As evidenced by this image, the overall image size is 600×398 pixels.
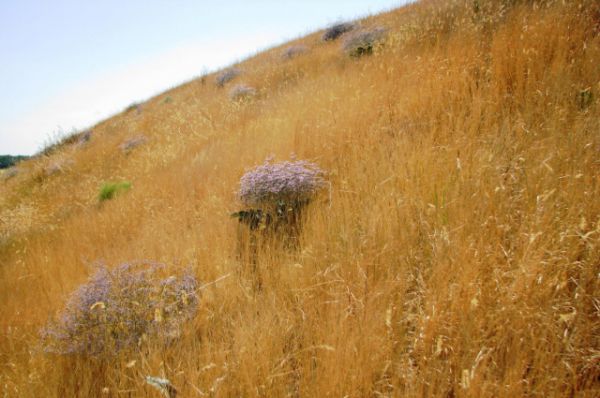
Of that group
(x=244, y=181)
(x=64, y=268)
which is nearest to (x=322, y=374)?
(x=244, y=181)

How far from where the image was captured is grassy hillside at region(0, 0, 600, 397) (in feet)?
4.09

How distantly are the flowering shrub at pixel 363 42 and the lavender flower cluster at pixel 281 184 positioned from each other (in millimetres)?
4389

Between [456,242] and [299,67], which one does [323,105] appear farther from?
[299,67]

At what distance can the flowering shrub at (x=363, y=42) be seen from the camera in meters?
6.07

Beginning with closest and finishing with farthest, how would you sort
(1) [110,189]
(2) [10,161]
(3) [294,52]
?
(1) [110,189]
(3) [294,52]
(2) [10,161]

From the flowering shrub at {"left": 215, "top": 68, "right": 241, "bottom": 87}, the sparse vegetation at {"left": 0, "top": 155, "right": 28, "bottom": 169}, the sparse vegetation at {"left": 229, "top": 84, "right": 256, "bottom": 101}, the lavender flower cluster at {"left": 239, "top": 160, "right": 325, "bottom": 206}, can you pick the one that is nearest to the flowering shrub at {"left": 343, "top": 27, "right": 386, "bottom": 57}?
the sparse vegetation at {"left": 229, "top": 84, "right": 256, "bottom": 101}

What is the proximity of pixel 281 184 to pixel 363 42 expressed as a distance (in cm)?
512

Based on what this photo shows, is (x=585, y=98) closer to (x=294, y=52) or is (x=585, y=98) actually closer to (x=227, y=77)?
(x=294, y=52)

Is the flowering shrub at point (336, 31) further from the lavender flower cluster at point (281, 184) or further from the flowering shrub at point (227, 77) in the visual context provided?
the lavender flower cluster at point (281, 184)

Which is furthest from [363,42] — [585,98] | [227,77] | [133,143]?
[133,143]

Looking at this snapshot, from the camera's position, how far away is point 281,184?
259cm

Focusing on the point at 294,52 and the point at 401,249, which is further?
the point at 294,52

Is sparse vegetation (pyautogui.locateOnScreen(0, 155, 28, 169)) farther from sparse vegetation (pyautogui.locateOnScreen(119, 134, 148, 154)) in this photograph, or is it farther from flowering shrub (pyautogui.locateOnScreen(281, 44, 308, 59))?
flowering shrub (pyautogui.locateOnScreen(281, 44, 308, 59))

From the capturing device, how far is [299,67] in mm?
7578
